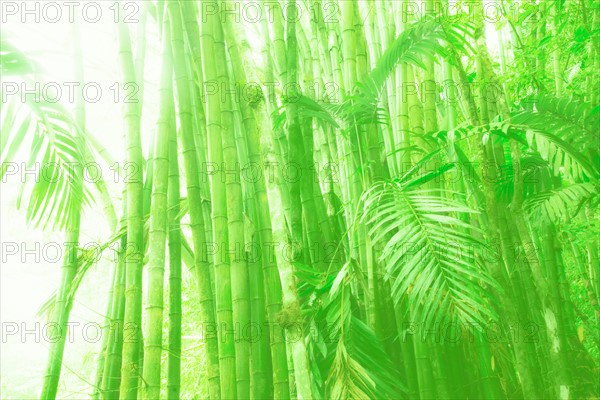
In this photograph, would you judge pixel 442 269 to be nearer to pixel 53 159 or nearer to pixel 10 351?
pixel 53 159

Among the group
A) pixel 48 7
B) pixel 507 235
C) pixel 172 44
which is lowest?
pixel 507 235

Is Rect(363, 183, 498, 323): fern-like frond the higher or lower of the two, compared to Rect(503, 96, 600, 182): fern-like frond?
lower

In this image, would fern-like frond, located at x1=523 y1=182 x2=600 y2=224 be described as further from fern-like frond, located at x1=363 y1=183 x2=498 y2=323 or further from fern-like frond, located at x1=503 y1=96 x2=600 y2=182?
fern-like frond, located at x1=363 y1=183 x2=498 y2=323

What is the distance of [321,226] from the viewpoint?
7.08 feet

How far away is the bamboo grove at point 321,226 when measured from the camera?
1.70m

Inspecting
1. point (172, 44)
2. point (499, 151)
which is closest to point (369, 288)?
point (499, 151)

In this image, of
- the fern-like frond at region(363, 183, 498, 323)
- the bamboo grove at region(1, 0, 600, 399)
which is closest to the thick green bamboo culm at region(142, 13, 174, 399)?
the bamboo grove at region(1, 0, 600, 399)

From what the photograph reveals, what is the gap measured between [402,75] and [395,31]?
0.46m

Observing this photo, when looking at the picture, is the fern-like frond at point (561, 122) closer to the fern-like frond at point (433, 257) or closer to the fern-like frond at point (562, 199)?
the fern-like frond at point (562, 199)

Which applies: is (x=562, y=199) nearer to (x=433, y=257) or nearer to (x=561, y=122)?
(x=561, y=122)

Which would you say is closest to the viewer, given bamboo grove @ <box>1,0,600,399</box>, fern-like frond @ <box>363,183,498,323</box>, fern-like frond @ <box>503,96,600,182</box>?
fern-like frond @ <box>363,183,498,323</box>

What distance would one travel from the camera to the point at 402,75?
2.40 meters

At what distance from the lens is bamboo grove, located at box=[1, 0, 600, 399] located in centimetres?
170

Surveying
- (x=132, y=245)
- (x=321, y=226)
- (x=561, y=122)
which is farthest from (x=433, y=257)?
(x=132, y=245)
